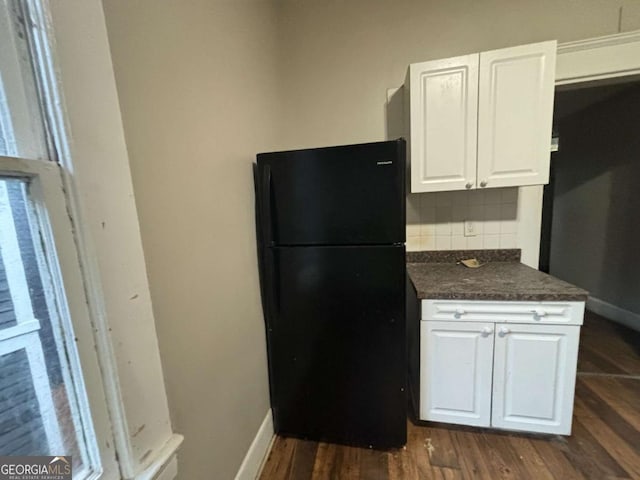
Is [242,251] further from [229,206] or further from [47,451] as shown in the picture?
[47,451]

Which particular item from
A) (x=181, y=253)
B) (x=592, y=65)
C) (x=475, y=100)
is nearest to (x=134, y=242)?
(x=181, y=253)

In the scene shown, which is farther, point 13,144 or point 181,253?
point 181,253

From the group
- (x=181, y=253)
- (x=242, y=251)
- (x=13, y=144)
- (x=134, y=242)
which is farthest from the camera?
(x=242, y=251)

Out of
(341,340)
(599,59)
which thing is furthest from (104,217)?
(599,59)

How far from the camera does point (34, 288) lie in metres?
0.55

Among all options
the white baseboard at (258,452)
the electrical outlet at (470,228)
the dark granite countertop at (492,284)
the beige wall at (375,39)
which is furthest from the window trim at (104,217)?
the electrical outlet at (470,228)

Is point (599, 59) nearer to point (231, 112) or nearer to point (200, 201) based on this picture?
point (231, 112)

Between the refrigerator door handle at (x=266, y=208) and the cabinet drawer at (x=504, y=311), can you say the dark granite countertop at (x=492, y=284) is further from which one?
the refrigerator door handle at (x=266, y=208)

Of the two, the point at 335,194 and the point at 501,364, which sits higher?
the point at 335,194

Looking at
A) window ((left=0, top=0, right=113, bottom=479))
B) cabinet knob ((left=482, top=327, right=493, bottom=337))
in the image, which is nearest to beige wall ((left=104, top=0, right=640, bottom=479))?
window ((left=0, top=0, right=113, bottom=479))

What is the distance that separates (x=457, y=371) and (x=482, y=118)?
4.72 ft

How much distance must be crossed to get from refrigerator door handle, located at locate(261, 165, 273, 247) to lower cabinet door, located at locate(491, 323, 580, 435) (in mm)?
1293

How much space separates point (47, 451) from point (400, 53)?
2.46 m

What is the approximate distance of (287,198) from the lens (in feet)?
4.64
